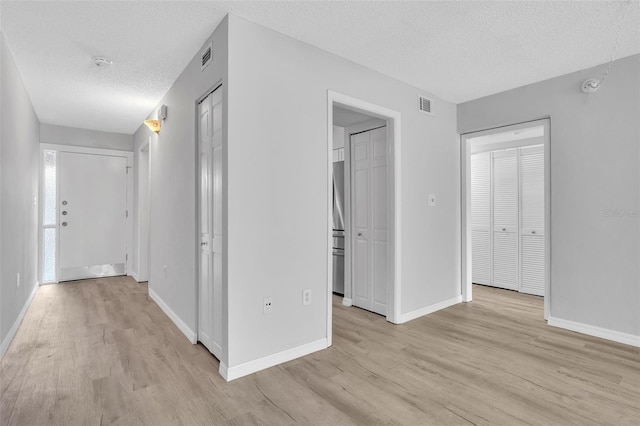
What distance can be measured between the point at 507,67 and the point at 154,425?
3.91 meters

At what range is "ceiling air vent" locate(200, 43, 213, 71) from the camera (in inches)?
99.7

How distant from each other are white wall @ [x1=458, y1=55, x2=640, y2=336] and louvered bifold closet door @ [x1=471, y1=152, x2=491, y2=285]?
5.35 feet

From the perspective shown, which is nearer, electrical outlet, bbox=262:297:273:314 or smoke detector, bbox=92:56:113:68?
electrical outlet, bbox=262:297:273:314

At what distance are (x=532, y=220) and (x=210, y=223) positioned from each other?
14.0 feet

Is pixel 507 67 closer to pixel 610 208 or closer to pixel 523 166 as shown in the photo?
pixel 610 208

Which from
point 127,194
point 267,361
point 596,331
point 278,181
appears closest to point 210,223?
point 278,181

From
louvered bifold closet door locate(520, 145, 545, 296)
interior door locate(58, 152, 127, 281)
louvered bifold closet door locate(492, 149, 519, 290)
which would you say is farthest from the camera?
interior door locate(58, 152, 127, 281)

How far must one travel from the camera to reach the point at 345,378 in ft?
7.43

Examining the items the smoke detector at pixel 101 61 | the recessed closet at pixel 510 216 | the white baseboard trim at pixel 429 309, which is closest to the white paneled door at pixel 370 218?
the white baseboard trim at pixel 429 309

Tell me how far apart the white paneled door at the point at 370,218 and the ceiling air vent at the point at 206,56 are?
1906mm

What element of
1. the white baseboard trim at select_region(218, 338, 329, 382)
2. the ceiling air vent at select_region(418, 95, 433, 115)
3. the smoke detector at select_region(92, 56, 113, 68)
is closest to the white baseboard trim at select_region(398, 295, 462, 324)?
the white baseboard trim at select_region(218, 338, 329, 382)

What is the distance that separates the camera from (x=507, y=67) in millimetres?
3123

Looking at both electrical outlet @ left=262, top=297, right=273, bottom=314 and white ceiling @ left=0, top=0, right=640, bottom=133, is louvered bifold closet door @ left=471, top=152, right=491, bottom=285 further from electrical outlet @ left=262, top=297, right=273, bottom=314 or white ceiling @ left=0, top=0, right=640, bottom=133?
electrical outlet @ left=262, top=297, right=273, bottom=314

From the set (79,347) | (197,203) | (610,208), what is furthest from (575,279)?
(79,347)
